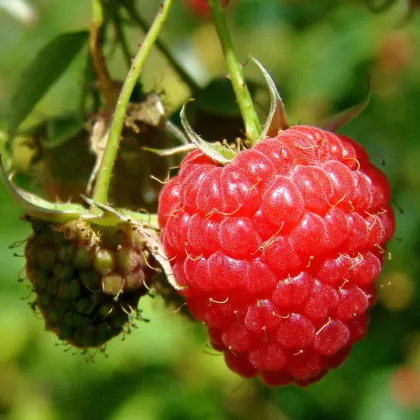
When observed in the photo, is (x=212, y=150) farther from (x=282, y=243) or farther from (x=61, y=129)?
Result: (x=61, y=129)

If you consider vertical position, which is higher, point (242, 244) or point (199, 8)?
point (242, 244)

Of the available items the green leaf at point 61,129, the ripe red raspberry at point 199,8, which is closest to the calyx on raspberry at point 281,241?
the green leaf at point 61,129

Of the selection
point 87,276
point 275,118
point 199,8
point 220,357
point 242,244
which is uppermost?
point 275,118

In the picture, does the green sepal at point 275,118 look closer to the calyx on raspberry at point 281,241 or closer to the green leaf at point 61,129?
the calyx on raspberry at point 281,241

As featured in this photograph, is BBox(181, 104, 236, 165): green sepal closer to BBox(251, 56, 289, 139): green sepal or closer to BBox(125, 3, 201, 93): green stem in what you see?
BBox(251, 56, 289, 139): green sepal

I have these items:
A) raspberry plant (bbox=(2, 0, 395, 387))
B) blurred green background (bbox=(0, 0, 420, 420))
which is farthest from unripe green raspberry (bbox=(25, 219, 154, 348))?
blurred green background (bbox=(0, 0, 420, 420))

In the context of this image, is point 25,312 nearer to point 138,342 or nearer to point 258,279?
point 138,342

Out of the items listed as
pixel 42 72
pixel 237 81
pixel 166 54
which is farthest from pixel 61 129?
pixel 237 81

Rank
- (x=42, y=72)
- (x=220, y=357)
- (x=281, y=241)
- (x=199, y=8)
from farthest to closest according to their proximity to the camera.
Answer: (x=199, y=8)
(x=220, y=357)
(x=42, y=72)
(x=281, y=241)

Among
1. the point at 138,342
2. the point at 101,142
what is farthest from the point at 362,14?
the point at 101,142
